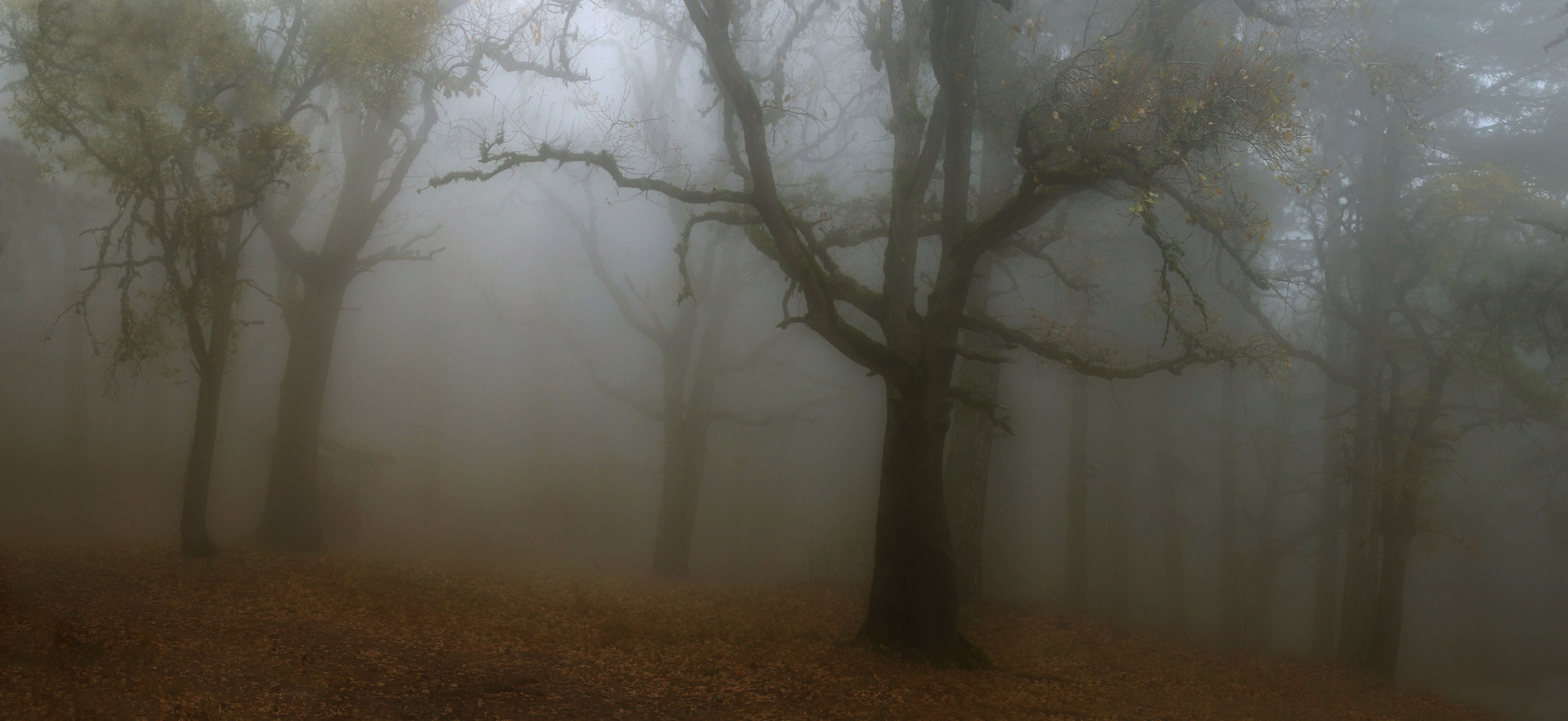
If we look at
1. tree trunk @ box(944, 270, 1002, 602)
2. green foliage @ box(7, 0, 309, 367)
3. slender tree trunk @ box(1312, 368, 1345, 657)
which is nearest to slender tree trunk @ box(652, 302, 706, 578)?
tree trunk @ box(944, 270, 1002, 602)

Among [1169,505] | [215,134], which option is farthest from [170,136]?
[1169,505]

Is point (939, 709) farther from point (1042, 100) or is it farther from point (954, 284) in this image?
point (1042, 100)

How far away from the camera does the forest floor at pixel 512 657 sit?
5848 millimetres

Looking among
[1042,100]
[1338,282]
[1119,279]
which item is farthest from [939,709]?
[1119,279]

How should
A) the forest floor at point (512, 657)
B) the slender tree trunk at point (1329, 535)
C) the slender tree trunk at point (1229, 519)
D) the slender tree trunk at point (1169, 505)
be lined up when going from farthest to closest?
the slender tree trunk at point (1169, 505) < the slender tree trunk at point (1229, 519) < the slender tree trunk at point (1329, 535) < the forest floor at point (512, 657)

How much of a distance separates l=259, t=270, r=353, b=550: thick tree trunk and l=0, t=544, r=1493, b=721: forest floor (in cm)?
116

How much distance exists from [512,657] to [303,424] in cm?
699

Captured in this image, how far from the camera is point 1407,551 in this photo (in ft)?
44.2

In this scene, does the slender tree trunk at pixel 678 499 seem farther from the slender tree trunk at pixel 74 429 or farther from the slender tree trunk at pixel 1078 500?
the slender tree trunk at pixel 74 429

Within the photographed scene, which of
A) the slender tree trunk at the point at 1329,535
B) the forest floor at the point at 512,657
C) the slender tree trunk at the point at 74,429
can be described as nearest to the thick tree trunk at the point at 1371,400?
the forest floor at the point at 512,657

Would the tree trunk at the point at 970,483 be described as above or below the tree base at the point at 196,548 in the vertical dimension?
above

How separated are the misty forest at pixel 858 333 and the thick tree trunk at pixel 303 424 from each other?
2.5 inches

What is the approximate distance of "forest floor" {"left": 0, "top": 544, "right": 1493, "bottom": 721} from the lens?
19.2 feet

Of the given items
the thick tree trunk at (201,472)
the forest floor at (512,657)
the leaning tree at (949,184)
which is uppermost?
the leaning tree at (949,184)
